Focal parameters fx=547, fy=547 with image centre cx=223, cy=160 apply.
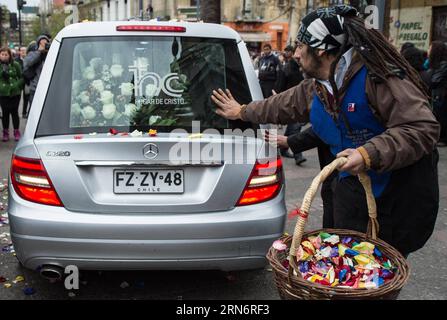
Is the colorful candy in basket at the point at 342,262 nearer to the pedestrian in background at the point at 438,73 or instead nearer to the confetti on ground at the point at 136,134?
the confetti on ground at the point at 136,134

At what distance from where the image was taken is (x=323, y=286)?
1.98 m

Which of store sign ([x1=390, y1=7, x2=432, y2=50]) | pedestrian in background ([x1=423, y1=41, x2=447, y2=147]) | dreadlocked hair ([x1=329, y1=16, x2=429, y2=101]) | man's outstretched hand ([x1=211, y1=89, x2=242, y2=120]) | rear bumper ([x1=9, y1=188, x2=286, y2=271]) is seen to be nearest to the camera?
dreadlocked hair ([x1=329, y1=16, x2=429, y2=101])

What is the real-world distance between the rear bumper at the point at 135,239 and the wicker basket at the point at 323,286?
0.76 meters

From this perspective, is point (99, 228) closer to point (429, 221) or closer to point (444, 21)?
point (429, 221)

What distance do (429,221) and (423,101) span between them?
55cm

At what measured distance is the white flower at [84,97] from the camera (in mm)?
3377

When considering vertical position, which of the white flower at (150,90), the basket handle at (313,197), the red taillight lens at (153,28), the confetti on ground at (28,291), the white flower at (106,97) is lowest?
the confetti on ground at (28,291)

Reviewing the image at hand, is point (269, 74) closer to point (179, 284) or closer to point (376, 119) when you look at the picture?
point (179, 284)

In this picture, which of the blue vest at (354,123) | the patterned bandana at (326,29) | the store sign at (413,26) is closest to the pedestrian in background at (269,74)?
the store sign at (413,26)

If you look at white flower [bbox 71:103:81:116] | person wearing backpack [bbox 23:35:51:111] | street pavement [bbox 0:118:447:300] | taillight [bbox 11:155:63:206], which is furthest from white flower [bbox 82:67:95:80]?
person wearing backpack [bbox 23:35:51:111]

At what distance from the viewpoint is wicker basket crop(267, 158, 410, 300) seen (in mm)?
1957

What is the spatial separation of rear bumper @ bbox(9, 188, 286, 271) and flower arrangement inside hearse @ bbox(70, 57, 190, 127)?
23.8 inches

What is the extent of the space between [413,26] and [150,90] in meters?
16.4

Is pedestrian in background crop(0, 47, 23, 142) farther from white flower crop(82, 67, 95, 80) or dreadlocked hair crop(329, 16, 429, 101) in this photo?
dreadlocked hair crop(329, 16, 429, 101)
